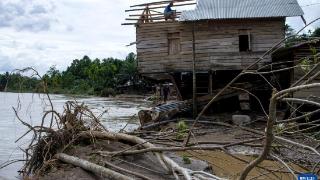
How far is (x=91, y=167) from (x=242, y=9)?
591 inches

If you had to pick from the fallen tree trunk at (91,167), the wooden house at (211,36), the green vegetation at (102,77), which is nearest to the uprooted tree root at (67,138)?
the fallen tree trunk at (91,167)

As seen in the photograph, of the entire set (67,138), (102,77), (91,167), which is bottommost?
(91,167)

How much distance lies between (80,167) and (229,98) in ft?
51.3

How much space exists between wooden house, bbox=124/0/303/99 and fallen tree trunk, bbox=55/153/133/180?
42.4 ft

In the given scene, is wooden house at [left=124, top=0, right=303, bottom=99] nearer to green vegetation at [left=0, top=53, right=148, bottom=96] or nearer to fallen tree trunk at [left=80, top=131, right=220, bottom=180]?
fallen tree trunk at [left=80, top=131, right=220, bottom=180]

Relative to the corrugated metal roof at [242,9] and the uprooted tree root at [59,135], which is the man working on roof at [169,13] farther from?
the uprooted tree root at [59,135]

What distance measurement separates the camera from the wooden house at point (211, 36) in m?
21.3

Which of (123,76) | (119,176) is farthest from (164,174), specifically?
(123,76)

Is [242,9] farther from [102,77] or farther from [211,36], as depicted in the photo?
[102,77]

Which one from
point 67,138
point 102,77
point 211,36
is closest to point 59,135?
point 67,138

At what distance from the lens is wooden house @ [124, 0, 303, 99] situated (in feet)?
69.9

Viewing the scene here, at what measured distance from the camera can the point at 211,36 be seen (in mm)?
21766

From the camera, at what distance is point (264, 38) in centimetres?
2145

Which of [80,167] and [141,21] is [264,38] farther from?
[80,167]
